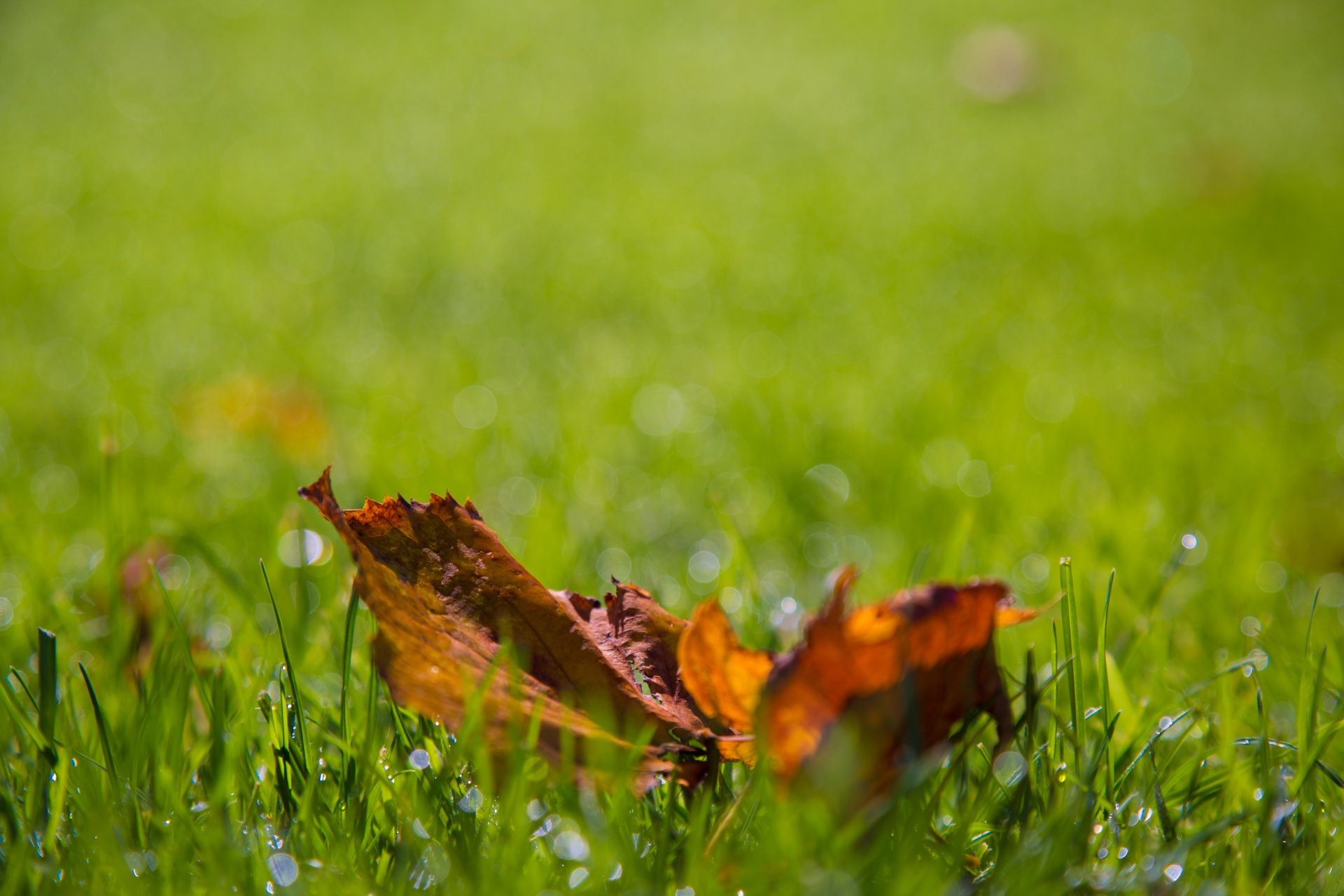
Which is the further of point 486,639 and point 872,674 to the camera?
point 486,639

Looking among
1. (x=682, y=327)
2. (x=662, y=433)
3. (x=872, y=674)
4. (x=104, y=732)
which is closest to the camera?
(x=872, y=674)

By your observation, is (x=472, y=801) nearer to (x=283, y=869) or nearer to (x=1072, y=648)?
(x=283, y=869)

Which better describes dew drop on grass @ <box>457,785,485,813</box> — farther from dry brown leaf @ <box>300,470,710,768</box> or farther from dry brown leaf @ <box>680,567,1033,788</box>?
dry brown leaf @ <box>680,567,1033,788</box>

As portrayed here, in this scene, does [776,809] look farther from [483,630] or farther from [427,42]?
[427,42]

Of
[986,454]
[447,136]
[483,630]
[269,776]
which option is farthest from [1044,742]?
[447,136]

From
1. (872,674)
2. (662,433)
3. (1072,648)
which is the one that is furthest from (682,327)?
(872,674)

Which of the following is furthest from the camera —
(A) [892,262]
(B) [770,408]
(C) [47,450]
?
(A) [892,262]
